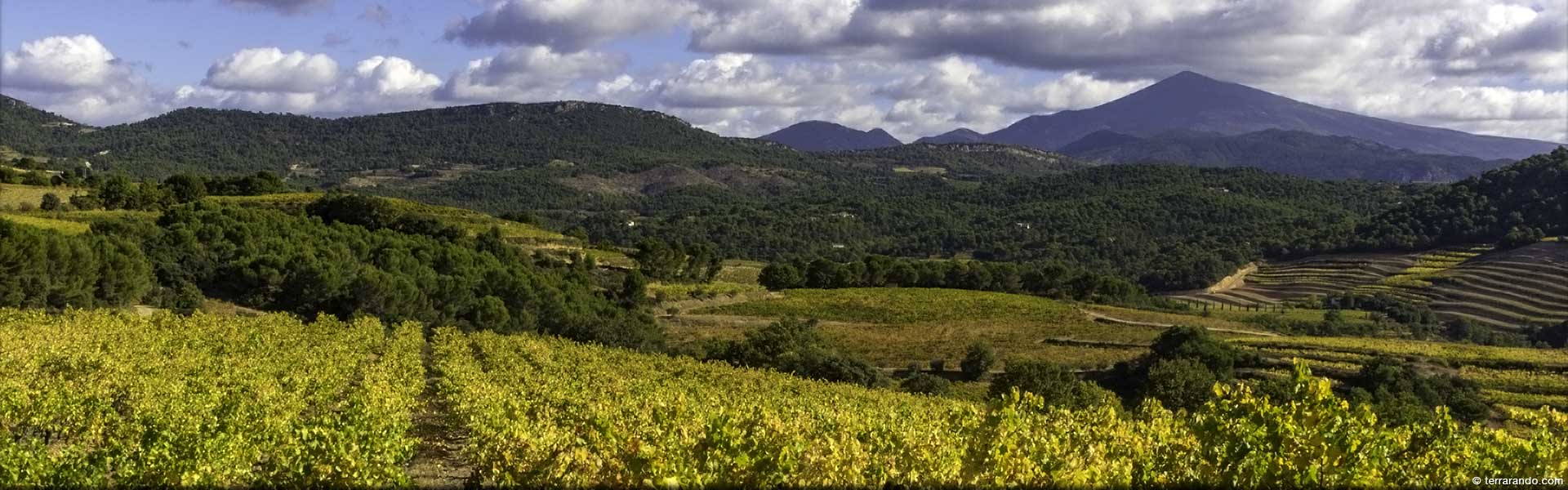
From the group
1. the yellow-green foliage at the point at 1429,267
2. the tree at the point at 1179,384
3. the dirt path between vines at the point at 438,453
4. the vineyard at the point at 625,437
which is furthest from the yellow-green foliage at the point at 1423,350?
the dirt path between vines at the point at 438,453

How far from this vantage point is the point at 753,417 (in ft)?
41.9

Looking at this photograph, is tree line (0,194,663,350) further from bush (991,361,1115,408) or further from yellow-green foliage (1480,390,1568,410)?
yellow-green foliage (1480,390,1568,410)

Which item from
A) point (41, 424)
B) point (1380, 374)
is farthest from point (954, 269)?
point (41, 424)

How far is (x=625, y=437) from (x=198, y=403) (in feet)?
33.1

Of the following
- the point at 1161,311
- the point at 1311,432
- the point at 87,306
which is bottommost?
the point at 1161,311

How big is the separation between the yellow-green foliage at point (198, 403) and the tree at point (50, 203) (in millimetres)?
42447

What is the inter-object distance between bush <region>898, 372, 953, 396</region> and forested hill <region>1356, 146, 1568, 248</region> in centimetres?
9618

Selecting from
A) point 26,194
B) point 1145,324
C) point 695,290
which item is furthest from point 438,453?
point 26,194

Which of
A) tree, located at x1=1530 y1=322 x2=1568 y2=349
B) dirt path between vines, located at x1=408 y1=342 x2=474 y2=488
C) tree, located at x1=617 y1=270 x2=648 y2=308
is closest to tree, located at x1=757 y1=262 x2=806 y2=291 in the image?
tree, located at x1=617 y1=270 x2=648 y2=308

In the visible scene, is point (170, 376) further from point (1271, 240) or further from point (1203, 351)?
point (1271, 240)

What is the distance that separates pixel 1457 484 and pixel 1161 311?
74873mm

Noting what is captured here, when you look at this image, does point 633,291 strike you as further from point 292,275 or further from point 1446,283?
point 1446,283

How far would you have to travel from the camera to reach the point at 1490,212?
120 metres

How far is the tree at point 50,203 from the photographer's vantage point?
214 feet
